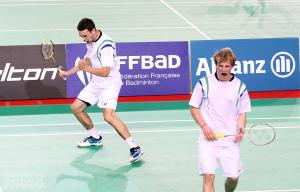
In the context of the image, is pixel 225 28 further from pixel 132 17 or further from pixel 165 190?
pixel 165 190

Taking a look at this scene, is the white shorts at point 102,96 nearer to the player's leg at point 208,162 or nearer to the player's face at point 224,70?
the player's leg at point 208,162

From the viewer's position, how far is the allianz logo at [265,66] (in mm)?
15648

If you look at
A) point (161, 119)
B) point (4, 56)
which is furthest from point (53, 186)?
point (4, 56)

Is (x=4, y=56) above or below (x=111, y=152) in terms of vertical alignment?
above

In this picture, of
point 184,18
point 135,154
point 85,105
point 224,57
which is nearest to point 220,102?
point 224,57

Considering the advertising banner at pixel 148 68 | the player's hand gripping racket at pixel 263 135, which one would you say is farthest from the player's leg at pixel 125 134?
the advertising banner at pixel 148 68

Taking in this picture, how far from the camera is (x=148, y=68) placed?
50.9ft

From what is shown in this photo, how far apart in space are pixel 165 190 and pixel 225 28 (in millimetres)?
13002

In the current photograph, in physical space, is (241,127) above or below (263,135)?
above

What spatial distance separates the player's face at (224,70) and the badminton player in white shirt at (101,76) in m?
3.13

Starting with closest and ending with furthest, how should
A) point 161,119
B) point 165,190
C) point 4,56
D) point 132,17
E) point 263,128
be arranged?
point 263,128 → point 165,190 → point 161,119 → point 4,56 → point 132,17

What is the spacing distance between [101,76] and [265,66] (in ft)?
18.9

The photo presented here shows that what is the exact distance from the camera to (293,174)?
10.5m

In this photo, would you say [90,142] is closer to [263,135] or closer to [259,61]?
[263,135]
